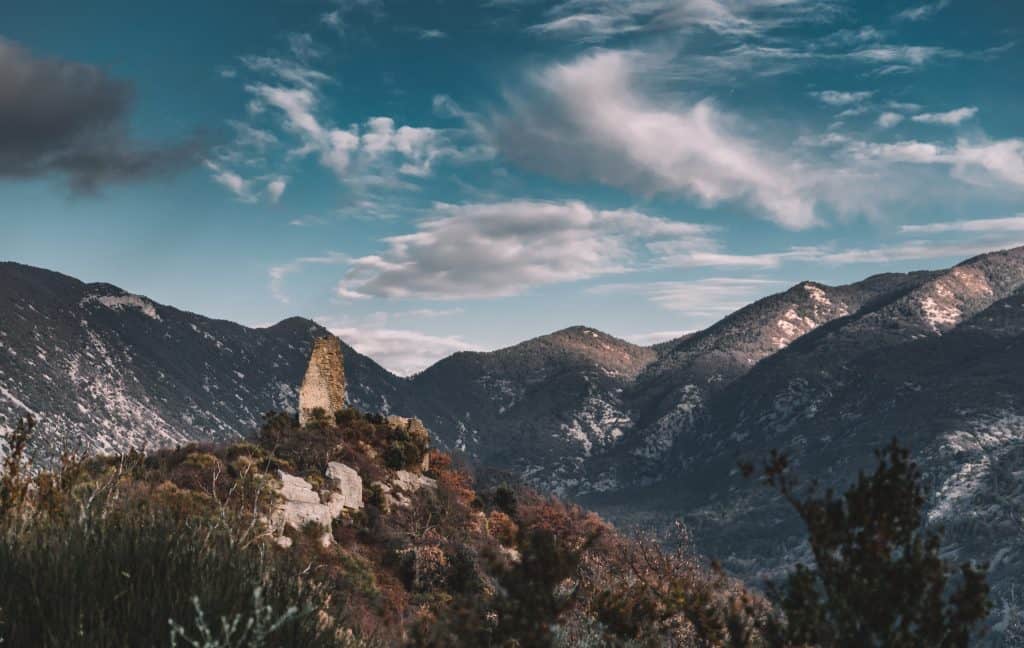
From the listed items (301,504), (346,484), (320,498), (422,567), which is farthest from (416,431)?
(301,504)

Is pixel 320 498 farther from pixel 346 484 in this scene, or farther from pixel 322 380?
pixel 322 380

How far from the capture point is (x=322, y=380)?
50.4 meters

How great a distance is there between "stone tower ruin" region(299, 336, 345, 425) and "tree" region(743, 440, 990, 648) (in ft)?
151

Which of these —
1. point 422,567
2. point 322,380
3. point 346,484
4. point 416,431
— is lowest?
point 422,567

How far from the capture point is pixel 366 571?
3023cm

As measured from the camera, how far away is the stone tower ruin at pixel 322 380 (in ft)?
163

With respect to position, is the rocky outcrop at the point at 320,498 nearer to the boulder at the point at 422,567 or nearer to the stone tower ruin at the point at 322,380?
the boulder at the point at 422,567

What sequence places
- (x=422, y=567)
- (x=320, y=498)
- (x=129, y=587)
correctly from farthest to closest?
(x=320, y=498), (x=422, y=567), (x=129, y=587)

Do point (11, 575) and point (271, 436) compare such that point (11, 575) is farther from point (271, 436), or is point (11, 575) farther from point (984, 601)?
point (271, 436)

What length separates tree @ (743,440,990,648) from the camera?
15.9 ft

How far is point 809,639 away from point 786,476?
3.73 ft

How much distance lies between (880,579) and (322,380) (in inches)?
1886

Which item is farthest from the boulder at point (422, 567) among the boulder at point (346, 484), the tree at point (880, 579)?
the tree at point (880, 579)

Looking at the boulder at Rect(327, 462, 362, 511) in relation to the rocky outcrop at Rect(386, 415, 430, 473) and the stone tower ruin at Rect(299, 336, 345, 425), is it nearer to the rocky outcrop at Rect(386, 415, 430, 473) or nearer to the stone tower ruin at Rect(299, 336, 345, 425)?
the stone tower ruin at Rect(299, 336, 345, 425)
